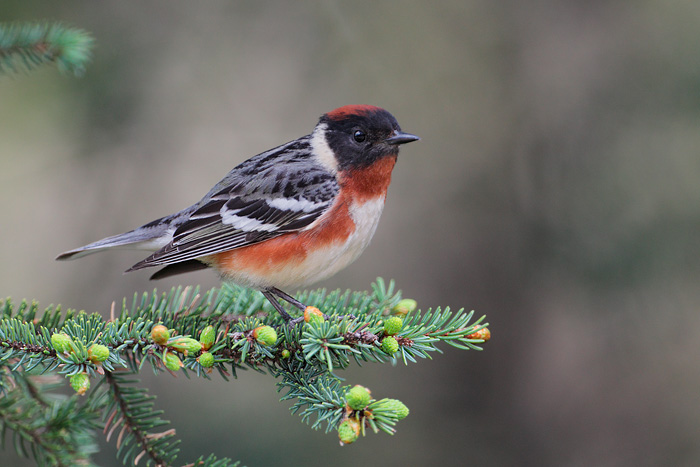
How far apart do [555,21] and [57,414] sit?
17.1 feet

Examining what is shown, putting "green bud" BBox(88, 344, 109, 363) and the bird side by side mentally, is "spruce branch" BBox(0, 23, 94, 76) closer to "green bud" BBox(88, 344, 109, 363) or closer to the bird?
the bird

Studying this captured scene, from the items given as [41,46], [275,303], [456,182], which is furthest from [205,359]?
[456,182]

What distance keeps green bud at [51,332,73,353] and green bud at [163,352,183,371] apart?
1.05 feet

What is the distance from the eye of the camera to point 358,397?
6.28ft

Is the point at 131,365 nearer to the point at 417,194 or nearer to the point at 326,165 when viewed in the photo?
the point at 326,165

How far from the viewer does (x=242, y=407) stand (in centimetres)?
411

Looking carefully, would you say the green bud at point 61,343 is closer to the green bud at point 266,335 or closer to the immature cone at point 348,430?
the green bud at point 266,335

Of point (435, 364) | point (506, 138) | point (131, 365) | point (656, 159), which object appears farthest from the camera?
point (506, 138)

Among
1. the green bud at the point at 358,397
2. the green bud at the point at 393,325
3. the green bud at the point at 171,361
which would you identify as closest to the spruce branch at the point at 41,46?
the green bud at the point at 171,361

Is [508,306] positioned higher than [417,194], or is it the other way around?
[417,194]

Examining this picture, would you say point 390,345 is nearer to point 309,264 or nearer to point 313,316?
point 313,316

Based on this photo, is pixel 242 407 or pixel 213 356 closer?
pixel 213 356

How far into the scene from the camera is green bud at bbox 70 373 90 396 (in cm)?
204

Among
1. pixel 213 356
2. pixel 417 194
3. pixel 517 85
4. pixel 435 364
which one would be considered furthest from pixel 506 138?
pixel 213 356
